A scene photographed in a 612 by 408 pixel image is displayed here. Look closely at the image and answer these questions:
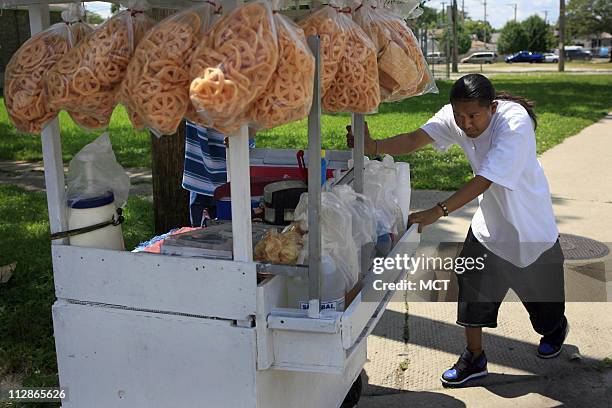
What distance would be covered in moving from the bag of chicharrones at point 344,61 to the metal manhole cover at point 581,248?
3.78 meters

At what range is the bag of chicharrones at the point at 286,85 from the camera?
186cm

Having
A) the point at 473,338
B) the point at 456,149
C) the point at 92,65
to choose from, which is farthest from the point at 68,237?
the point at 456,149

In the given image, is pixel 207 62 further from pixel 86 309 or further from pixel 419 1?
pixel 419 1

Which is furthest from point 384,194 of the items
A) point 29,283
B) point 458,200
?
point 29,283

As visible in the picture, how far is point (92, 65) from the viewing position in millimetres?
1947

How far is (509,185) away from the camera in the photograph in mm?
3039

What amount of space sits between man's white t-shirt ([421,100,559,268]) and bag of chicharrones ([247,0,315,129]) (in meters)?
1.41

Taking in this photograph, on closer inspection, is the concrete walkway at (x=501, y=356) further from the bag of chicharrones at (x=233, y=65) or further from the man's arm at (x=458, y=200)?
the bag of chicharrones at (x=233, y=65)

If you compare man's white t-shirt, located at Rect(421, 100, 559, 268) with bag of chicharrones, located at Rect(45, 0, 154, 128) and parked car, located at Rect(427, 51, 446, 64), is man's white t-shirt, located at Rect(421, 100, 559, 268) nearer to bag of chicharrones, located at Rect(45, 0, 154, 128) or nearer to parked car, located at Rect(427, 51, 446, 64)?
bag of chicharrones, located at Rect(45, 0, 154, 128)

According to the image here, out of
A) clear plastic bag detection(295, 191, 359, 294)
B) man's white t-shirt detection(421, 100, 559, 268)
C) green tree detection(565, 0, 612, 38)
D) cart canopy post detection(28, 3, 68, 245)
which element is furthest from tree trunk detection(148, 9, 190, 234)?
green tree detection(565, 0, 612, 38)

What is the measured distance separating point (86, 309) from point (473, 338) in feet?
7.15

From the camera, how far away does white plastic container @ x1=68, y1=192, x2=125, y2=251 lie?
240cm

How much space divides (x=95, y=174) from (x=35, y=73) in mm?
516

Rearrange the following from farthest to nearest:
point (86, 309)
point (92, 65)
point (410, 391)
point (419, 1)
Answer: point (410, 391) → point (419, 1) → point (86, 309) → point (92, 65)
